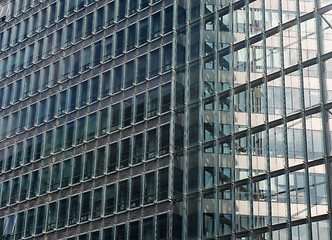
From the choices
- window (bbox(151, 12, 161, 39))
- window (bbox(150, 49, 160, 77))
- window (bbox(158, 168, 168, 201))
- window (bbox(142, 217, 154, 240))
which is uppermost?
window (bbox(151, 12, 161, 39))

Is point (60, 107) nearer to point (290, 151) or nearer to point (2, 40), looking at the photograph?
point (2, 40)

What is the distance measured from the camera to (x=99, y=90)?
195ft

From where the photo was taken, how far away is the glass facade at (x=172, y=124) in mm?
46469

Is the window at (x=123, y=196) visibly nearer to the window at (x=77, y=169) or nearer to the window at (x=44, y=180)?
the window at (x=77, y=169)

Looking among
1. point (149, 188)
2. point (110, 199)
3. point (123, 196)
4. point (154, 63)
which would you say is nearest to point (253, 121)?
point (149, 188)

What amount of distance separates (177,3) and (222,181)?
1378 cm

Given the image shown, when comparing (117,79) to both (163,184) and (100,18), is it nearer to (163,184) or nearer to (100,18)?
(100,18)

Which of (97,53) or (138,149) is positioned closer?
(138,149)

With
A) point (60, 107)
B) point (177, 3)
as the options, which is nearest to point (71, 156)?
point (60, 107)

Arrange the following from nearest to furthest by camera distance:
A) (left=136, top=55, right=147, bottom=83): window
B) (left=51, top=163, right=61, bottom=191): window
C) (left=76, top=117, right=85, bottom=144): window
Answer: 1. (left=136, top=55, right=147, bottom=83): window
2. (left=76, top=117, right=85, bottom=144): window
3. (left=51, top=163, right=61, bottom=191): window

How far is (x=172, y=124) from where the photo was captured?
52.4m

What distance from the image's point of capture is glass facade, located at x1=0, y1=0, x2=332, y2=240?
152ft

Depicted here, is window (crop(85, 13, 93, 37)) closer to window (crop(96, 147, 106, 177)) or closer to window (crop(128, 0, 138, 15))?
window (crop(128, 0, 138, 15))

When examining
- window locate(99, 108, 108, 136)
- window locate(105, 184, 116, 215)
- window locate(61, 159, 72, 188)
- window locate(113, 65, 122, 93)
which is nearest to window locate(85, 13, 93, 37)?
window locate(113, 65, 122, 93)
